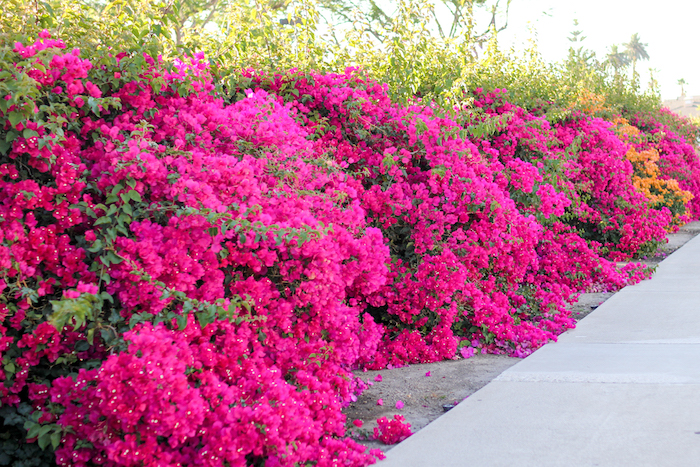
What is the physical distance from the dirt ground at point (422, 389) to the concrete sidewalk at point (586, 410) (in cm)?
18

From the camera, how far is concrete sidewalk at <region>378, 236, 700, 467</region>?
2719mm

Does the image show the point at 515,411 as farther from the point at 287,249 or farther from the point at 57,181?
the point at 57,181

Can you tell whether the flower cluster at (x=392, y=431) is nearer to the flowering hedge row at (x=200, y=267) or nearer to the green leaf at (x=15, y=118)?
the flowering hedge row at (x=200, y=267)

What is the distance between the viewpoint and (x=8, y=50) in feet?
9.41

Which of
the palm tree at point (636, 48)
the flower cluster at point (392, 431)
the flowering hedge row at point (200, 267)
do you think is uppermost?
the palm tree at point (636, 48)

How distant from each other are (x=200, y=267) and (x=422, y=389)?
1.76 m

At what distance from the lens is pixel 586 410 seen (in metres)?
3.20

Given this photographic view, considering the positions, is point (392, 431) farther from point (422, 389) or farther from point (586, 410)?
point (586, 410)

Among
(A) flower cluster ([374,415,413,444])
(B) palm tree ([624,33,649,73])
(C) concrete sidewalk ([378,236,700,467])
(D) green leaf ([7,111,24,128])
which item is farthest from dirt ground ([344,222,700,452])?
(B) palm tree ([624,33,649,73])

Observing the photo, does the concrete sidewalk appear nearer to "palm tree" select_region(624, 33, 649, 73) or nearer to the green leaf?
the green leaf

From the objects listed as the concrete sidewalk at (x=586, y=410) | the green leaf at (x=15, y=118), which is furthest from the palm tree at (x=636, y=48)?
the green leaf at (x=15, y=118)

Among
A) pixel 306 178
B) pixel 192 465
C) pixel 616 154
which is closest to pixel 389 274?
pixel 306 178

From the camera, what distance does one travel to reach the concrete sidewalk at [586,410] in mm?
2719

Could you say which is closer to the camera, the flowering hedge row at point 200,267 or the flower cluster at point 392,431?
the flowering hedge row at point 200,267
